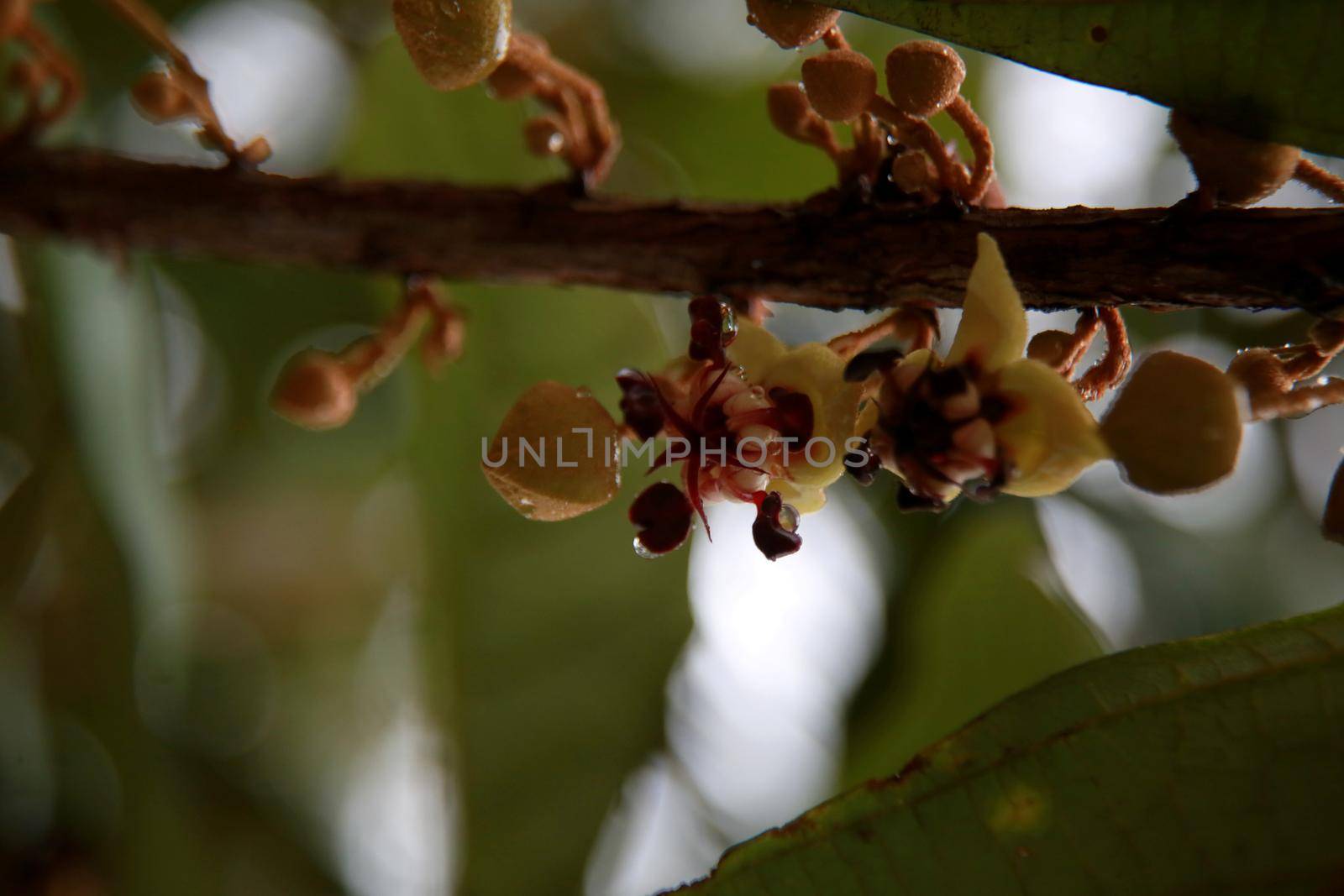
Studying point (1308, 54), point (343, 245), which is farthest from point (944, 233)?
point (343, 245)

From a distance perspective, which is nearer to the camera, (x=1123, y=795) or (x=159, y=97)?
(x=1123, y=795)

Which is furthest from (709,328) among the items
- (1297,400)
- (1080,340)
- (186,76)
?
(186,76)

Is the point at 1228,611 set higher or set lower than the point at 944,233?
lower

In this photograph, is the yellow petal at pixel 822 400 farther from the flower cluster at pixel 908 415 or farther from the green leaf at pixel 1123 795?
the green leaf at pixel 1123 795

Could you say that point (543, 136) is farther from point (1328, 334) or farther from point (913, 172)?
point (1328, 334)

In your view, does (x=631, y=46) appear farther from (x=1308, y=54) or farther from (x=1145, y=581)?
(x=1308, y=54)

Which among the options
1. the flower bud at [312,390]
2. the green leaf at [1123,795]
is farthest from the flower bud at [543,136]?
the green leaf at [1123,795]
